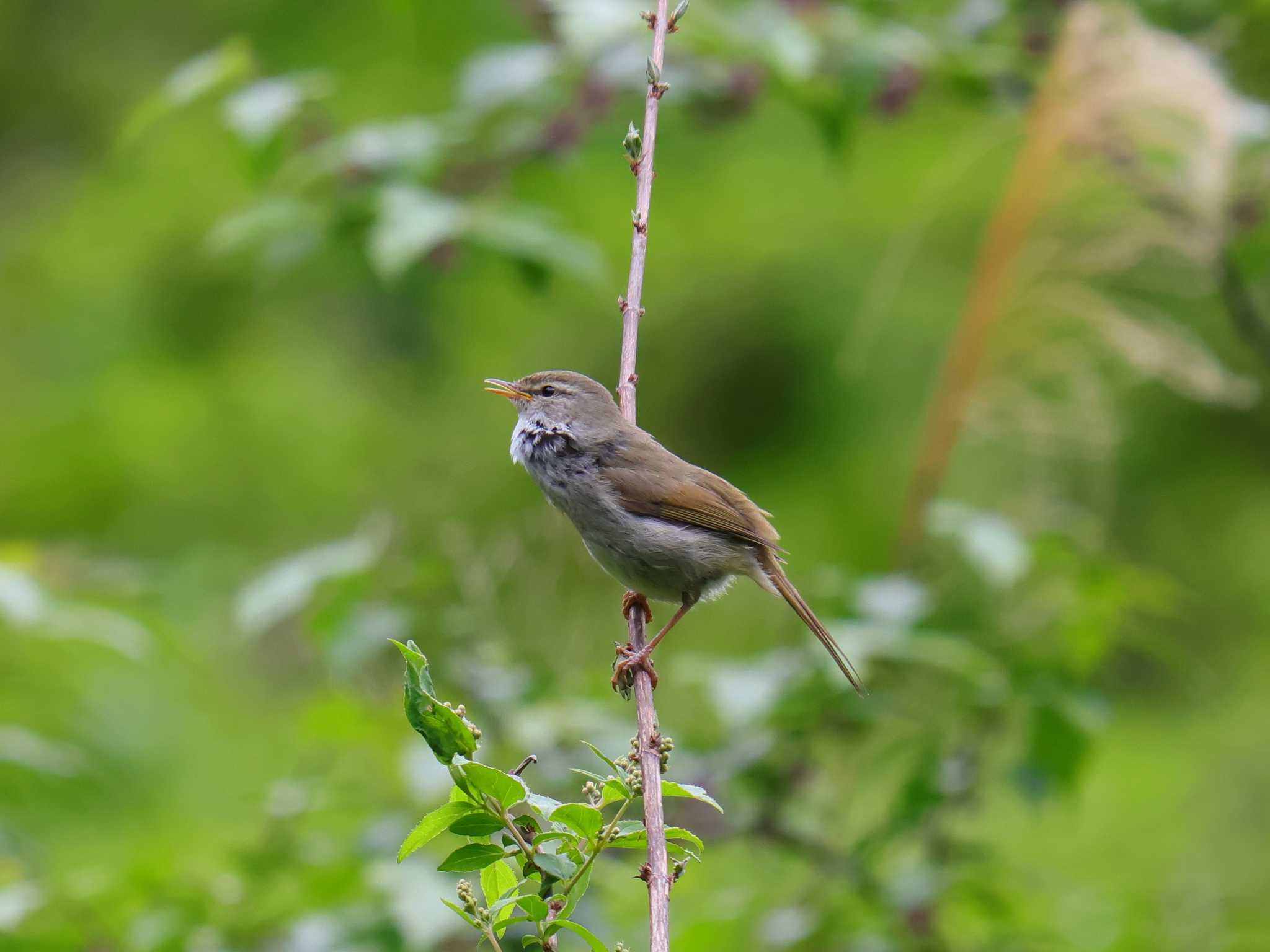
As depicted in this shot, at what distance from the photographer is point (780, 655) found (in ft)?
11.2

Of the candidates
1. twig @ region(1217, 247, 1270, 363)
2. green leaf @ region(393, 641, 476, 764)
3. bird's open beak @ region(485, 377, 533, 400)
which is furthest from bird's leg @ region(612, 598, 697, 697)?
twig @ region(1217, 247, 1270, 363)

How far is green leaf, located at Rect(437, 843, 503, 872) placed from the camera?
152 cm

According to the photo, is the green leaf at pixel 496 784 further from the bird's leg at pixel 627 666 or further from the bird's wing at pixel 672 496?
the bird's wing at pixel 672 496

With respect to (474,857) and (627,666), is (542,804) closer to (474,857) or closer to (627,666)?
(474,857)

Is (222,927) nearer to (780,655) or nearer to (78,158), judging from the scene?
(780,655)

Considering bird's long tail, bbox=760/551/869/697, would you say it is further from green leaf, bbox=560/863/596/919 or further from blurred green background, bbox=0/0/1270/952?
green leaf, bbox=560/863/596/919

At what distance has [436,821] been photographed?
150cm

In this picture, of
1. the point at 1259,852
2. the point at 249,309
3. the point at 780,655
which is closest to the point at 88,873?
the point at 780,655

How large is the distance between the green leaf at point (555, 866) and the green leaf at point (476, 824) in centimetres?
7

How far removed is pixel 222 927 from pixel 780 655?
1.50 m

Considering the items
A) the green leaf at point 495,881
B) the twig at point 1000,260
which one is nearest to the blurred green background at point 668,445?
the twig at point 1000,260

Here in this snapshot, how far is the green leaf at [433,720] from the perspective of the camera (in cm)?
138

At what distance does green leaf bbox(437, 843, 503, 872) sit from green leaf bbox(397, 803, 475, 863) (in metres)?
0.04

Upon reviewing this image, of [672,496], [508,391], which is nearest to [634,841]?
[672,496]
